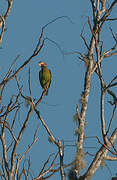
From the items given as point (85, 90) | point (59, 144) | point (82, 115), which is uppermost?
point (85, 90)

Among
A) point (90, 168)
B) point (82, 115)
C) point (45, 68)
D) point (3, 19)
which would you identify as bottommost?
point (90, 168)

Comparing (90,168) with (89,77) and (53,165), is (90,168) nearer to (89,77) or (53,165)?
(53,165)

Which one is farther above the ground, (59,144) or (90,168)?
(59,144)

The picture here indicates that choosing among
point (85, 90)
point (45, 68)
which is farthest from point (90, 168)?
point (45, 68)

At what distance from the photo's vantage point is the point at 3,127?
3578 millimetres

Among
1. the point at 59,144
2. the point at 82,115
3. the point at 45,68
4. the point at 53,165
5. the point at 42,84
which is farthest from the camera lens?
the point at 45,68

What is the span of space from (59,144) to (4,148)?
0.51 m

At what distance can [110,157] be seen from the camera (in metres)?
3.73

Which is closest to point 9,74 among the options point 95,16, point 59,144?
point 59,144

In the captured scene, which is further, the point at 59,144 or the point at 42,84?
the point at 42,84

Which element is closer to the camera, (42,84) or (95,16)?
(95,16)

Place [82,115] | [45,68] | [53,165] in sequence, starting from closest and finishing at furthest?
[53,165] → [82,115] → [45,68]

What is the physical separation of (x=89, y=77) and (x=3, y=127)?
1136mm

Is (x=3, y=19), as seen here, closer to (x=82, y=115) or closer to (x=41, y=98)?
(x=41, y=98)
